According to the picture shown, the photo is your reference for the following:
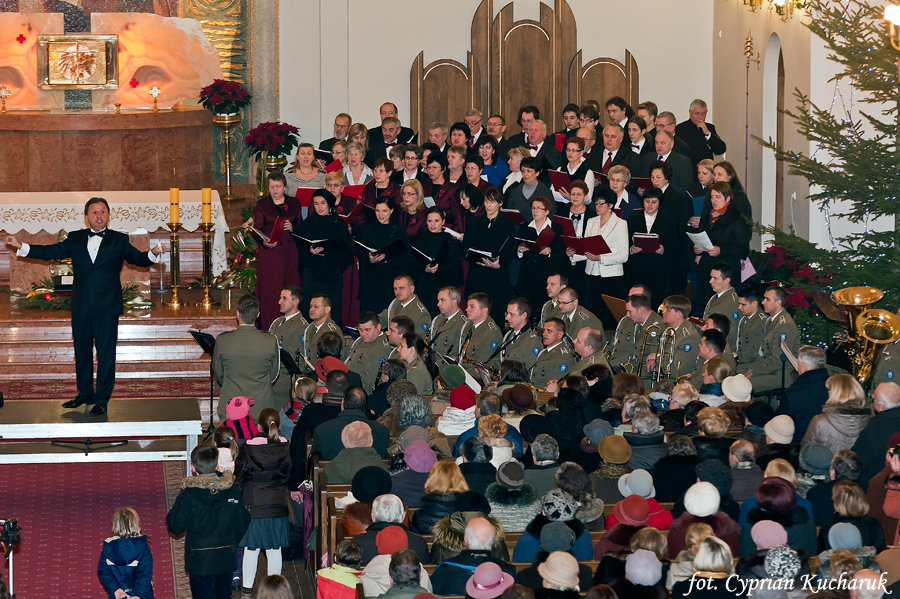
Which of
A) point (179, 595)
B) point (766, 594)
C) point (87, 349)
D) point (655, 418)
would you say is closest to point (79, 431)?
point (87, 349)

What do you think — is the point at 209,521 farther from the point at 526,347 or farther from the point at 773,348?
the point at 773,348

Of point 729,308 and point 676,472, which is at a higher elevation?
point 729,308

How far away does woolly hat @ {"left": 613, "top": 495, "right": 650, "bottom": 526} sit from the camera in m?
5.17

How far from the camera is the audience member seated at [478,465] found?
568 cm

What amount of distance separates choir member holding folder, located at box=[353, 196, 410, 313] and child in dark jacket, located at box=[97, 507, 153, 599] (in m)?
4.68

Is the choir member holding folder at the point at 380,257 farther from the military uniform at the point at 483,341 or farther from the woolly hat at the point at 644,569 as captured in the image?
the woolly hat at the point at 644,569

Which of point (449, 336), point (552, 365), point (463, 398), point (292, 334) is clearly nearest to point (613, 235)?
point (449, 336)

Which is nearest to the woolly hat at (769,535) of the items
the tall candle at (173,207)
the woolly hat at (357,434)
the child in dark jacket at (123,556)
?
the woolly hat at (357,434)

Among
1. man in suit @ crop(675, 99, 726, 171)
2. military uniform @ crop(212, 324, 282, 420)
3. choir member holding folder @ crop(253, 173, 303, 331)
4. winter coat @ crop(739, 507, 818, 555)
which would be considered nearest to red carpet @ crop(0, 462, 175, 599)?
military uniform @ crop(212, 324, 282, 420)

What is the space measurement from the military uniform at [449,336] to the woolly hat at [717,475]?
4.02 metres

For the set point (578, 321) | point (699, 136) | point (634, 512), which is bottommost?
point (634, 512)

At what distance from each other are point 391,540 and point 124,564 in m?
1.46

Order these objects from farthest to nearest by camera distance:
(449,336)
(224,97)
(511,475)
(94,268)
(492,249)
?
(224,97) < (492,249) < (449,336) < (94,268) < (511,475)

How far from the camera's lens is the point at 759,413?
6.66 meters
